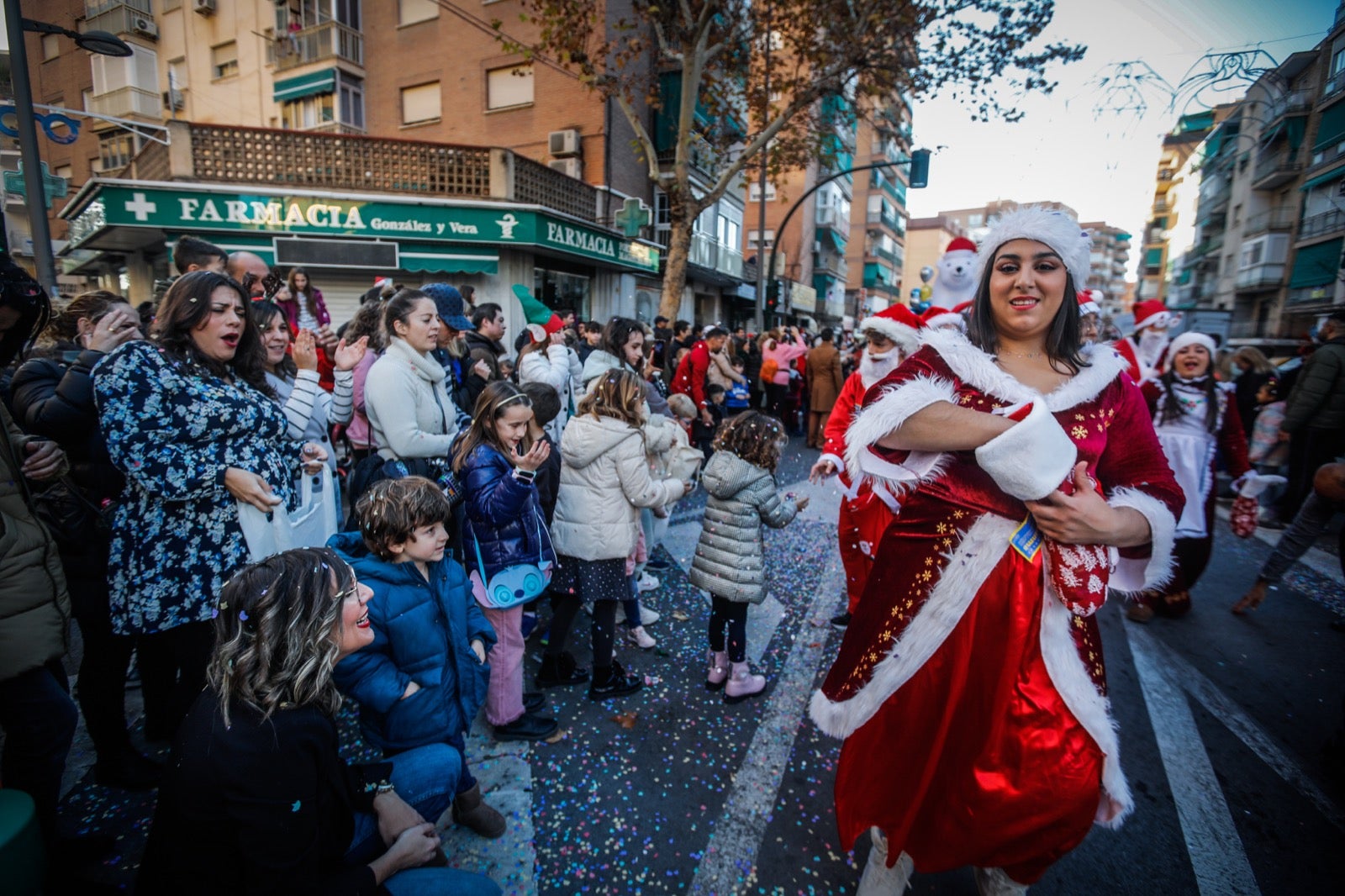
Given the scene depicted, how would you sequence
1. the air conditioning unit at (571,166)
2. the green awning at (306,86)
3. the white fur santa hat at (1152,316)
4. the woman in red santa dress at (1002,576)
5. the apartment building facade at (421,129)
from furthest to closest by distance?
the air conditioning unit at (571,166)
the green awning at (306,86)
the apartment building facade at (421,129)
the white fur santa hat at (1152,316)
the woman in red santa dress at (1002,576)

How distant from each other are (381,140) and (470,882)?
14681 millimetres

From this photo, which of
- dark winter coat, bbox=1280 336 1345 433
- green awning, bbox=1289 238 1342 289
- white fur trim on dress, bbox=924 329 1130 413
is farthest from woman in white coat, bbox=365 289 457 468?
dark winter coat, bbox=1280 336 1345 433

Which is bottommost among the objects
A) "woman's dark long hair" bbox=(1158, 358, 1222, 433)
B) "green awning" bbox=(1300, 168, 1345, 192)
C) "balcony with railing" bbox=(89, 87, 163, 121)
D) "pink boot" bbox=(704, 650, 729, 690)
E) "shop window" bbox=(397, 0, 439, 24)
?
"pink boot" bbox=(704, 650, 729, 690)

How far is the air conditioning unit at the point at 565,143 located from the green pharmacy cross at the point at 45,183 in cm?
1209

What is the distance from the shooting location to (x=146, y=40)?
387 centimetres

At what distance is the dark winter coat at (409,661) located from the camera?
2.04 metres

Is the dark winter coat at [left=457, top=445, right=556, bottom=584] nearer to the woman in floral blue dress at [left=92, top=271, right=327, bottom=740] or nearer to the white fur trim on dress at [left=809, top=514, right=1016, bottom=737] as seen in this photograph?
the woman in floral blue dress at [left=92, top=271, right=327, bottom=740]

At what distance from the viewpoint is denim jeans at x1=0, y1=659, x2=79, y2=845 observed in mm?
1802

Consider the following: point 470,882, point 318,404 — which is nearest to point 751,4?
point 318,404

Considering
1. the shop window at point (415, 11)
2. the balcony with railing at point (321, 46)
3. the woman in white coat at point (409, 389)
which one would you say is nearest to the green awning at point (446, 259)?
the balcony with railing at point (321, 46)

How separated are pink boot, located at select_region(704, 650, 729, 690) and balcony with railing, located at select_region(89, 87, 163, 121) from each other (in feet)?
20.6

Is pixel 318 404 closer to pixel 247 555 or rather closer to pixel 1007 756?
pixel 247 555

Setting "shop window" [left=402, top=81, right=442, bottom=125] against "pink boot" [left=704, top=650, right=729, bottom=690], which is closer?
"pink boot" [left=704, top=650, right=729, bottom=690]

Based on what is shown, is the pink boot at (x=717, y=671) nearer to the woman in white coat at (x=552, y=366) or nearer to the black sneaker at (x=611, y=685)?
the black sneaker at (x=611, y=685)
